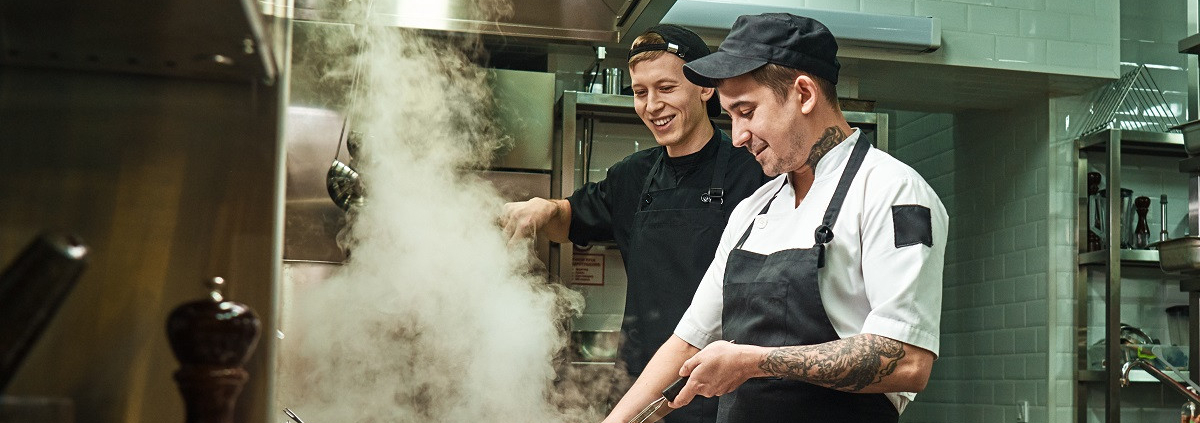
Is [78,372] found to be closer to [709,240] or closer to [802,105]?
[802,105]

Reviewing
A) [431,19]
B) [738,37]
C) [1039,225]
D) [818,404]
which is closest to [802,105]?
[738,37]

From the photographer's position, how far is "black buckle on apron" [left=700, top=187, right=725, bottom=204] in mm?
2662

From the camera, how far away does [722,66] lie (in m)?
1.96

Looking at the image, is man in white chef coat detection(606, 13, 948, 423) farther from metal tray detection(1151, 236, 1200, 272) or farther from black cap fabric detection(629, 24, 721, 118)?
metal tray detection(1151, 236, 1200, 272)

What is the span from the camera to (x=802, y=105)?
195 cm

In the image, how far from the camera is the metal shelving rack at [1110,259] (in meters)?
4.63

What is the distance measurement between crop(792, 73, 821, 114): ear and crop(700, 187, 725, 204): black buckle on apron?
0.73 metres

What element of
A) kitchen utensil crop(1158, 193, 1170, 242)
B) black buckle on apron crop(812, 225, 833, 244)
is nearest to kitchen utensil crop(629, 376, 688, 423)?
black buckle on apron crop(812, 225, 833, 244)

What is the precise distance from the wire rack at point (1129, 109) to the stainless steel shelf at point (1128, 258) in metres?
0.58

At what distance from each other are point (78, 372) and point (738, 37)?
1.44m

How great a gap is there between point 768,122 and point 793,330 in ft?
1.31

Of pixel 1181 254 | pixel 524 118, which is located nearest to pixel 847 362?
pixel 524 118

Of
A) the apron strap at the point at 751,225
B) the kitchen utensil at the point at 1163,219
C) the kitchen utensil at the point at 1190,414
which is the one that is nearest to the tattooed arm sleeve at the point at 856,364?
A: the apron strap at the point at 751,225

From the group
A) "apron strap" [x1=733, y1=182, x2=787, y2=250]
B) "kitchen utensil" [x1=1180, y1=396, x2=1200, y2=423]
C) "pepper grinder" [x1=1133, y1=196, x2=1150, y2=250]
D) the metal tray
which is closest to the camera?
"apron strap" [x1=733, y1=182, x2=787, y2=250]
